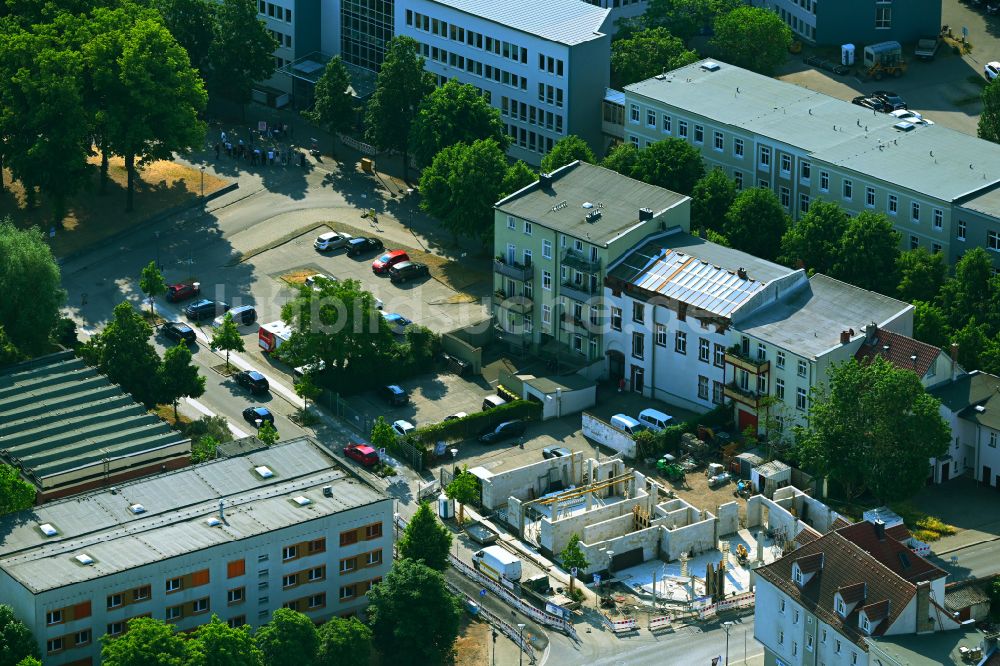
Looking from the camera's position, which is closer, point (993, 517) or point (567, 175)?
point (993, 517)

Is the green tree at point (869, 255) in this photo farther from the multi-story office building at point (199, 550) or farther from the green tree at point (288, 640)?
the green tree at point (288, 640)

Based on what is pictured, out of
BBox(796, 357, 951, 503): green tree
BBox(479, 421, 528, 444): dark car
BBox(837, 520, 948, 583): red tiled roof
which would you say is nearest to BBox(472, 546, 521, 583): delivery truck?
BBox(479, 421, 528, 444): dark car

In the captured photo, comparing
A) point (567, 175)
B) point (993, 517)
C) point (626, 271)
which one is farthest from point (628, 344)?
point (993, 517)

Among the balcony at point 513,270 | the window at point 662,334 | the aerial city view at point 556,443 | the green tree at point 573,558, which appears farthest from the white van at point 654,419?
the green tree at point 573,558

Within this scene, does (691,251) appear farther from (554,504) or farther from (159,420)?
(159,420)

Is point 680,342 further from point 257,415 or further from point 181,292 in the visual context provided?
point 181,292

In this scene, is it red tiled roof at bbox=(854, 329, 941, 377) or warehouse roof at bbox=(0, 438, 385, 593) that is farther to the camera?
red tiled roof at bbox=(854, 329, 941, 377)

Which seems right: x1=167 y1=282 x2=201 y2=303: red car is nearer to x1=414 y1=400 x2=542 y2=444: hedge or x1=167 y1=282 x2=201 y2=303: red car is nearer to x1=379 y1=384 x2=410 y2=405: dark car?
x1=379 y1=384 x2=410 y2=405: dark car

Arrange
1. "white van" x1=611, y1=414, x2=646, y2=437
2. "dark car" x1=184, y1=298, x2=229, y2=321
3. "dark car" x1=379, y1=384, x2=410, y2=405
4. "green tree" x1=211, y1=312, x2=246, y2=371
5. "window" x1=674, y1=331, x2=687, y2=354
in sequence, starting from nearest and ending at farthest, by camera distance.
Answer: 1. "white van" x1=611, y1=414, x2=646, y2=437
2. "window" x1=674, y1=331, x2=687, y2=354
3. "dark car" x1=379, y1=384, x2=410, y2=405
4. "green tree" x1=211, y1=312, x2=246, y2=371
5. "dark car" x1=184, y1=298, x2=229, y2=321

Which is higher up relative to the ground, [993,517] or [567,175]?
[567,175]
